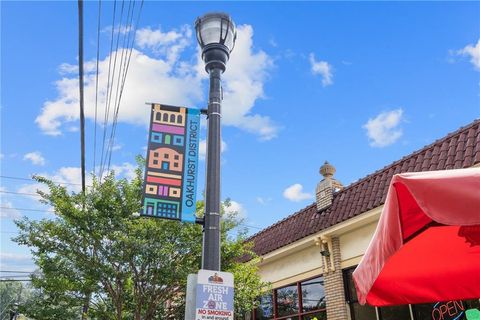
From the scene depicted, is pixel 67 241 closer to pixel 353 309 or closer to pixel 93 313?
pixel 93 313

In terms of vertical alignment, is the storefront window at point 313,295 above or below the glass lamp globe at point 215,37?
below

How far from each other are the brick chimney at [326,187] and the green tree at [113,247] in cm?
385

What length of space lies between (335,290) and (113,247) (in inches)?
213

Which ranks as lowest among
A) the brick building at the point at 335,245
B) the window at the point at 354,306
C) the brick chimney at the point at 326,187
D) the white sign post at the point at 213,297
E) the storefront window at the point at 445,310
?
the white sign post at the point at 213,297

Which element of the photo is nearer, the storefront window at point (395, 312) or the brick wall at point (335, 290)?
the storefront window at point (395, 312)

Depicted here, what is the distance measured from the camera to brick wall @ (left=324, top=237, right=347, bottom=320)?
1113cm

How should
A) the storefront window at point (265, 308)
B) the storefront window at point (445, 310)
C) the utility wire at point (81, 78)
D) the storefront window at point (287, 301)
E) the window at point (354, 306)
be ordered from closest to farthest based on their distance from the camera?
the utility wire at point (81, 78) → the storefront window at point (445, 310) → the window at point (354, 306) → the storefront window at point (287, 301) → the storefront window at point (265, 308)

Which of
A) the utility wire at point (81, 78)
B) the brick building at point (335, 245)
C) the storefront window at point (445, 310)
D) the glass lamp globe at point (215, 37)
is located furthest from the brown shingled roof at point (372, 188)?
the utility wire at point (81, 78)

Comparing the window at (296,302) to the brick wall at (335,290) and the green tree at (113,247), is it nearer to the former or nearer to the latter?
the brick wall at (335,290)

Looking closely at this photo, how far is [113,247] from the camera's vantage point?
9.58 m

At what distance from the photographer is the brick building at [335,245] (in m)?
9.24

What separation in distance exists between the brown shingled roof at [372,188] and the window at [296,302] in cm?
126

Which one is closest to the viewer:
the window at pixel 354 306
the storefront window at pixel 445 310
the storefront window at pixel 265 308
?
the storefront window at pixel 445 310

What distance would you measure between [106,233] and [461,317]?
7.09m
